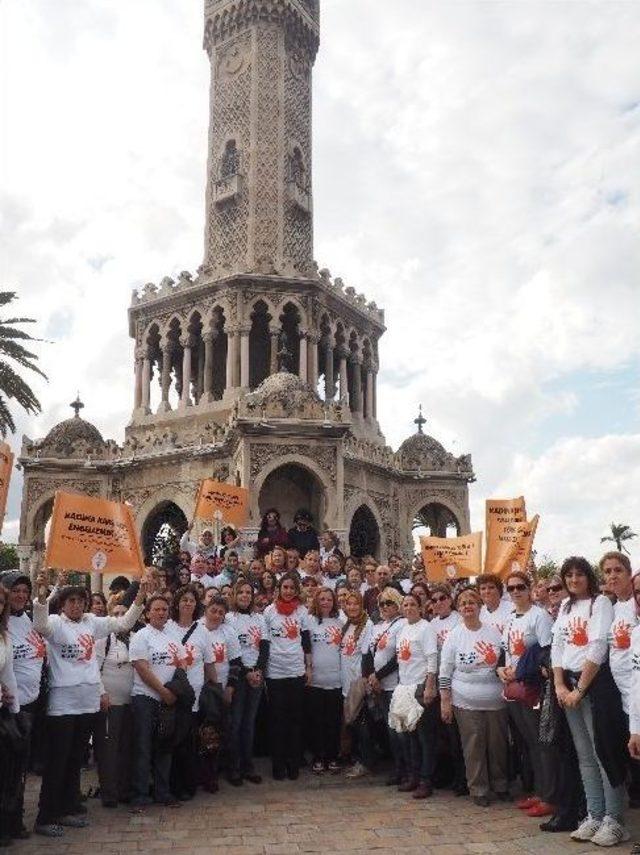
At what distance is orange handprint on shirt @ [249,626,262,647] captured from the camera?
8.73 m

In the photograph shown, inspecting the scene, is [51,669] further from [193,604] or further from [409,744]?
[409,744]

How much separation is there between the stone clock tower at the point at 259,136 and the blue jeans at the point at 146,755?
24.8 meters

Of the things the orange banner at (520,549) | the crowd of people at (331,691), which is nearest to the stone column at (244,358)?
the orange banner at (520,549)

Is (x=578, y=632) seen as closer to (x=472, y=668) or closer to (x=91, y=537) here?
(x=472, y=668)

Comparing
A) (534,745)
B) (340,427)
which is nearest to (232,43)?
(340,427)

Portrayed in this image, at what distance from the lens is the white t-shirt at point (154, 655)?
7.43 meters

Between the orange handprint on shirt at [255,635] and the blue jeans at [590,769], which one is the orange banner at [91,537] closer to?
the orange handprint on shirt at [255,635]

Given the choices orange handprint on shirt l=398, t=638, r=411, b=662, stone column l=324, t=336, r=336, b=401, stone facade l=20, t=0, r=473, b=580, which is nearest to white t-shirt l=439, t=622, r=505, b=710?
orange handprint on shirt l=398, t=638, r=411, b=662

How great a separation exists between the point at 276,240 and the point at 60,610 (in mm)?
26273

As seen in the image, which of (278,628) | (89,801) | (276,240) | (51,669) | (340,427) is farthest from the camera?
(276,240)

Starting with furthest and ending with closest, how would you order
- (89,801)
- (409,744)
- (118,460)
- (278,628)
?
1. (118,460)
2. (278,628)
3. (409,744)
4. (89,801)

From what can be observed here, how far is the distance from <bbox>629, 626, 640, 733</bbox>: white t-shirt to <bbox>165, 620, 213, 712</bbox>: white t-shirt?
13.3ft

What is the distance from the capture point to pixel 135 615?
7617 mm

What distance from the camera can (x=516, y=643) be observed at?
7.16 metres
